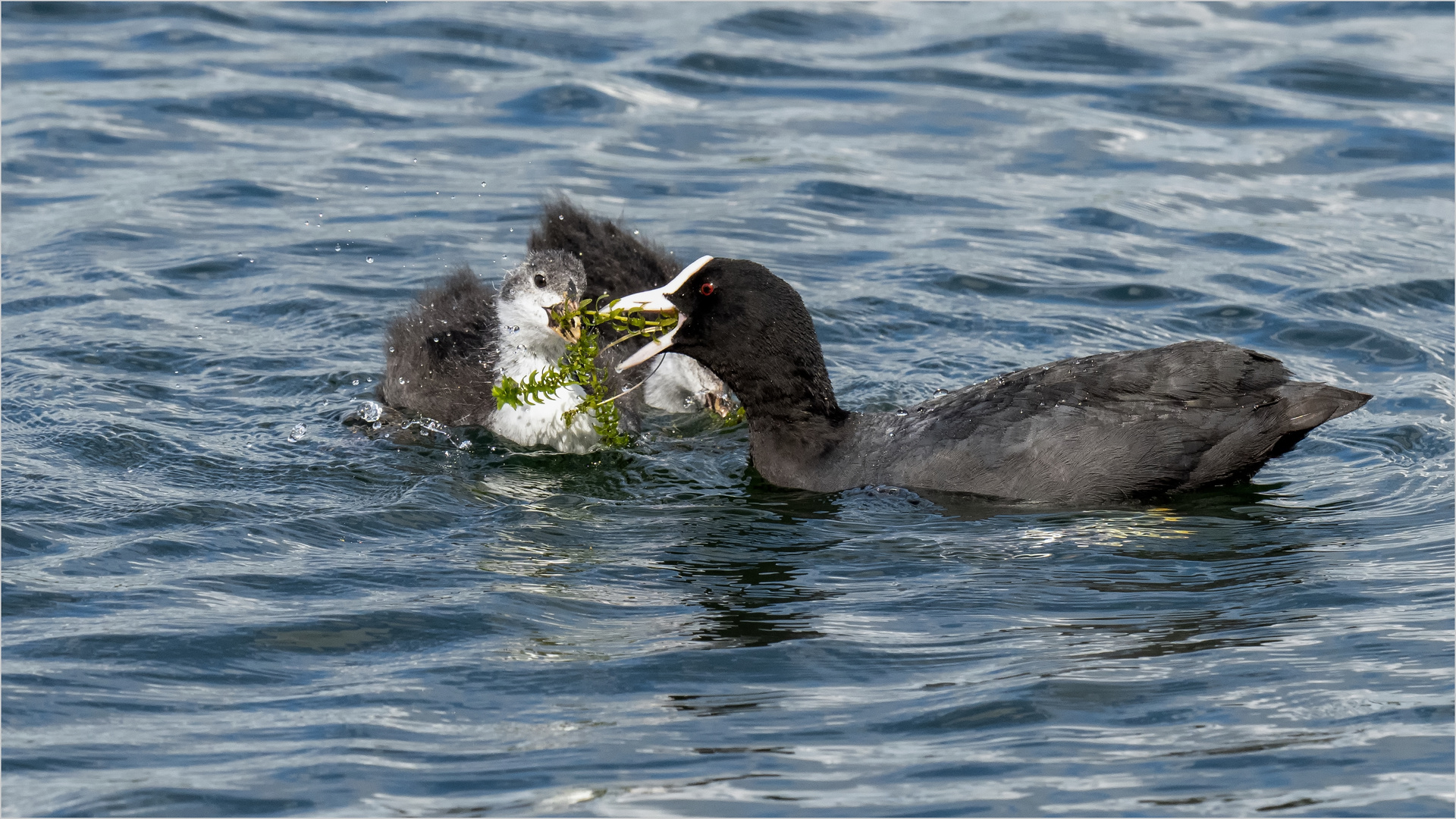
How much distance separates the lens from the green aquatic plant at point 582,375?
25.6 feet

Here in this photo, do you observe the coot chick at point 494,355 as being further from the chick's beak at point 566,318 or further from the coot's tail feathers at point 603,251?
the coot's tail feathers at point 603,251

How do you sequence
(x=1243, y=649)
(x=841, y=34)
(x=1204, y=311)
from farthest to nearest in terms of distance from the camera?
(x=841, y=34) < (x=1204, y=311) < (x=1243, y=649)

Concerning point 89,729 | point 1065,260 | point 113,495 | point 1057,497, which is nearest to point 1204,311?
point 1065,260

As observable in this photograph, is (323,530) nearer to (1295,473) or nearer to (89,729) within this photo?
(89,729)

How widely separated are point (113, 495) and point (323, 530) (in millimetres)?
978

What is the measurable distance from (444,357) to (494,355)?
0.28 m

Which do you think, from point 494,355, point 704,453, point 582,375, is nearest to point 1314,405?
point 704,453

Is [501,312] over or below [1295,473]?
over

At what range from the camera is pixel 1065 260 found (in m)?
11.2

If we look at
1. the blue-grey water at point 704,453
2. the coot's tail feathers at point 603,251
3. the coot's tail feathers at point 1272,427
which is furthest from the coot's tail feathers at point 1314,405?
the coot's tail feathers at point 603,251

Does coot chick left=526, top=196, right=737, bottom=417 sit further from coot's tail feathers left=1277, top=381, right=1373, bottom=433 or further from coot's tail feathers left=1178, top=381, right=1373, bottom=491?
coot's tail feathers left=1277, top=381, right=1373, bottom=433

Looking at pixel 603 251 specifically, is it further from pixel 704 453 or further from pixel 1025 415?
pixel 1025 415

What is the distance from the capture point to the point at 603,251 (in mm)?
9047

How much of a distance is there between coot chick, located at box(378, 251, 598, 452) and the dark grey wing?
181 centimetres
